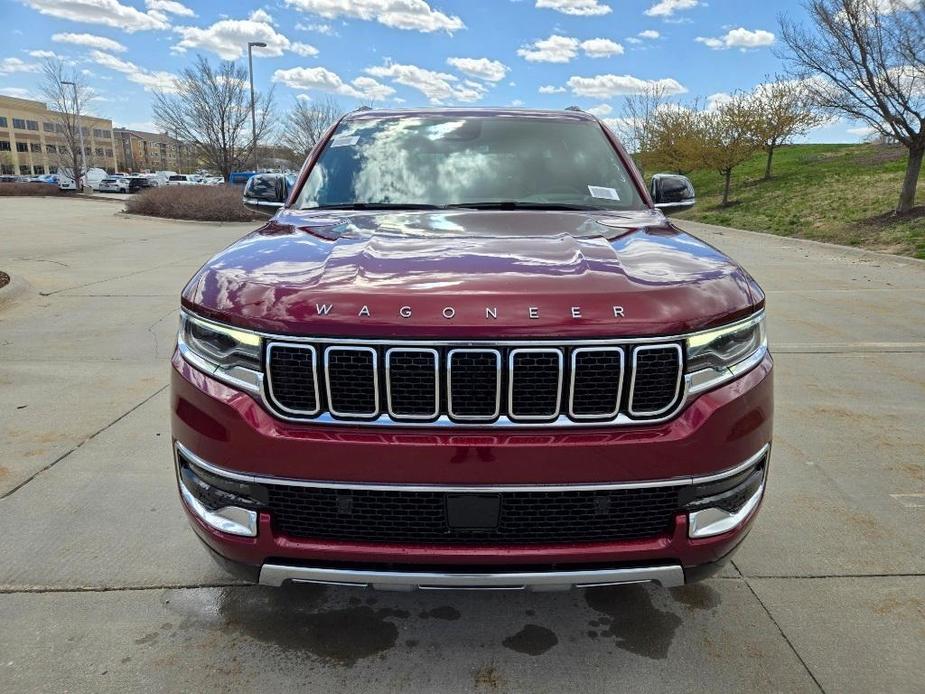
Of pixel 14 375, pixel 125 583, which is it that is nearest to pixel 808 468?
pixel 125 583

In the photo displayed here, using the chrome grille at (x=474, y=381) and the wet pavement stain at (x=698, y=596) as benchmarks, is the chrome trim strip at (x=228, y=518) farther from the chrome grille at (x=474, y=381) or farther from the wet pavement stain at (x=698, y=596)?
the wet pavement stain at (x=698, y=596)

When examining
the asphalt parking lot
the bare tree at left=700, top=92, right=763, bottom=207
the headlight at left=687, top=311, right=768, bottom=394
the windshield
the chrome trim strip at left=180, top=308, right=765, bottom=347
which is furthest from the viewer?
the bare tree at left=700, top=92, right=763, bottom=207

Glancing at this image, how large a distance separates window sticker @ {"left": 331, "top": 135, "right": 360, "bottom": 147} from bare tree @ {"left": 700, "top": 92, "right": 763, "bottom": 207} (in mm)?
28460

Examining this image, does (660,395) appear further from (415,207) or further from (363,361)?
(415,207)

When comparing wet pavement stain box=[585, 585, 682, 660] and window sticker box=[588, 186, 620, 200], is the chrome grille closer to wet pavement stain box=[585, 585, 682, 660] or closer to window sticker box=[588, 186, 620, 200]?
wet pavement stain box=[585, 585, 682, 660]

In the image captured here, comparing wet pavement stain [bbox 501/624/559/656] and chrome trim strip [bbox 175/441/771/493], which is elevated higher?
chrome trim strip [bbox 175/441/771/493]

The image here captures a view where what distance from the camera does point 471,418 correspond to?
187cm

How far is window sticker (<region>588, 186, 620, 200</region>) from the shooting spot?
10.8ft

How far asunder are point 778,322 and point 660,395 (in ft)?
20.4

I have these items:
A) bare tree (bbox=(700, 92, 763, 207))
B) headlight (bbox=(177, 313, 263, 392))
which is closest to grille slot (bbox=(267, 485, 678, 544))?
headlight (bbox=(177, 313, 263, 392))

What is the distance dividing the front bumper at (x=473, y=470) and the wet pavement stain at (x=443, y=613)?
0.63m

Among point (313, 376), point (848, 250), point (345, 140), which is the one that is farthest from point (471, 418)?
Answer: point (848, 250)

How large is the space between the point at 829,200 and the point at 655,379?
919 inches

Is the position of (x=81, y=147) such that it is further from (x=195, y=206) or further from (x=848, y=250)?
(x=848, y=250)
